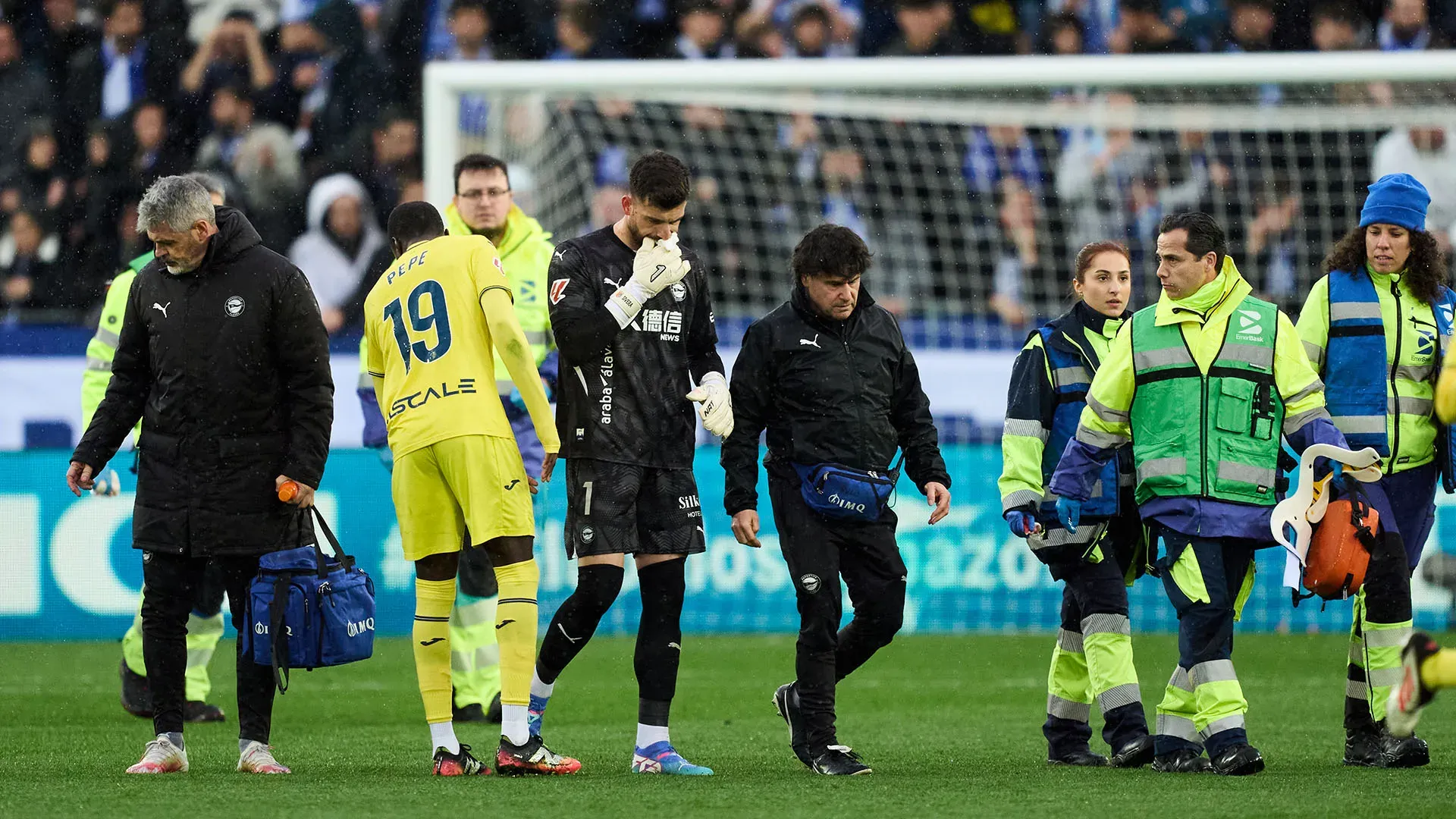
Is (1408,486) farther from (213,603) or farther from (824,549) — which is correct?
(213,603)

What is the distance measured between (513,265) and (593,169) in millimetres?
6234

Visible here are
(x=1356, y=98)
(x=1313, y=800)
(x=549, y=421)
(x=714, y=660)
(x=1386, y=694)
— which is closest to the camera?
(x=1313, y=800)

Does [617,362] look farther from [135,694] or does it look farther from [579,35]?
[579,35]

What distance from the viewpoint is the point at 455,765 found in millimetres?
6531

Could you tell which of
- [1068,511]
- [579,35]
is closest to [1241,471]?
[1068,511]

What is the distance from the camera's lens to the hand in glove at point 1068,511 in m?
6.70

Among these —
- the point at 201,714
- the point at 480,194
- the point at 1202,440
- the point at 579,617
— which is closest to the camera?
the point at 1202,440

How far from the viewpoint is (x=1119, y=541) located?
7.32m

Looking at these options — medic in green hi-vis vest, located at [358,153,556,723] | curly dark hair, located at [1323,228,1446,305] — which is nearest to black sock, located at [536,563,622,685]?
medic in green hi-vis vest, located at [358,153,556,723]

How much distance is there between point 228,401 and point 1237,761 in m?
3.63

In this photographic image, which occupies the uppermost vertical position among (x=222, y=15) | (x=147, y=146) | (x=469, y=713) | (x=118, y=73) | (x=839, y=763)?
(x=222, y=15)

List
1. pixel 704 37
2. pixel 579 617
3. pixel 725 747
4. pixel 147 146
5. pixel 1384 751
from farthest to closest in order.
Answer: pixel 704 37
pixel 147 146
pixel 725 747
pixel 1384 751
pixel 579 617

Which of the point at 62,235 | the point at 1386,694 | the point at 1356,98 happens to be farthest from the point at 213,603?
the point at 1356,98

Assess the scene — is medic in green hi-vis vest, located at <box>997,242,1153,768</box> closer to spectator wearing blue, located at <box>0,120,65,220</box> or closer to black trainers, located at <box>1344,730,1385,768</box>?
black trainers, located at <box>1344,730,1385,768</box>
